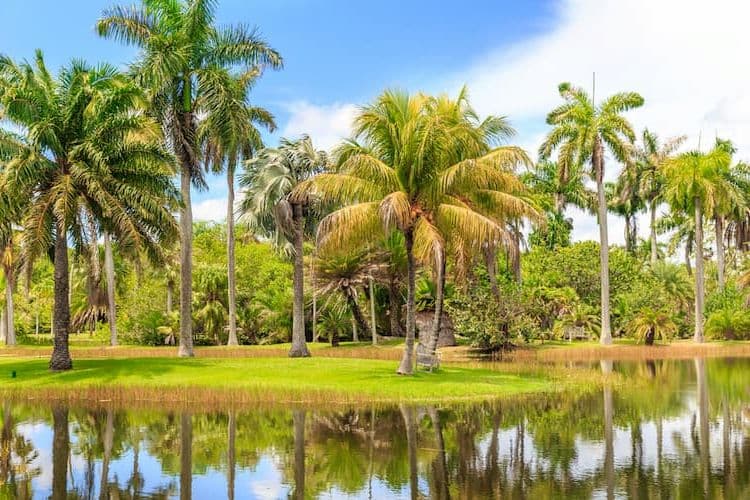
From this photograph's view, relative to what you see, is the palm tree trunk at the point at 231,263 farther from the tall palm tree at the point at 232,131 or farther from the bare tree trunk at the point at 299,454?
the bare tree trunk at the point at 299,454

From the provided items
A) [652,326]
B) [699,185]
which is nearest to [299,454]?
[652,326]

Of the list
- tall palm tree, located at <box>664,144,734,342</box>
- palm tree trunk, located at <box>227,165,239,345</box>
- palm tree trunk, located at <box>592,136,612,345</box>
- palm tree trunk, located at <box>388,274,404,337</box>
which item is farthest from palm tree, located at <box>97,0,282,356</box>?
tall palm tree, located at <box>664,144,734,342</box>

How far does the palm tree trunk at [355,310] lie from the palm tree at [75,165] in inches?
659

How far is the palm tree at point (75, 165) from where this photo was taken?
28.3m

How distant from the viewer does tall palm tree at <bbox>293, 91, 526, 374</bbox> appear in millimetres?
26312

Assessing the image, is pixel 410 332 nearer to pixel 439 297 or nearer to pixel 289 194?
pixel 439 297

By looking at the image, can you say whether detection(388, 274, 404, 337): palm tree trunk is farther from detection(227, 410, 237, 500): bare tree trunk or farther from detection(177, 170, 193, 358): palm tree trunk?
detection(227, 410, 237, 500): bare tree trunk

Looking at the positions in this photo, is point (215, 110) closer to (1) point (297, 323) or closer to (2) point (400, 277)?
(1) point (297, 323)

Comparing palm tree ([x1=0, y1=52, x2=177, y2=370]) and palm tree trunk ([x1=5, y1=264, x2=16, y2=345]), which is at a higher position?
palm tree ([x1=0, y1=52, x2=177, y2=370])

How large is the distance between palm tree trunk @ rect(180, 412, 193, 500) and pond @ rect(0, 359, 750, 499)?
30 millimetres

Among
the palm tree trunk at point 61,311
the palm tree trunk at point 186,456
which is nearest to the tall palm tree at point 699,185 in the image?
the palm tree trunk at point 61,311

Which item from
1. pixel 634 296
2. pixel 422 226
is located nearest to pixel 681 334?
pixel 634 296

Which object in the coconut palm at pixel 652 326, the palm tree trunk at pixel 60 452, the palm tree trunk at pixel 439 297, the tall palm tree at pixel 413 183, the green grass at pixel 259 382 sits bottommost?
the palm tree trunk at pixel 60 452

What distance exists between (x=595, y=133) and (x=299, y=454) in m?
40.2
